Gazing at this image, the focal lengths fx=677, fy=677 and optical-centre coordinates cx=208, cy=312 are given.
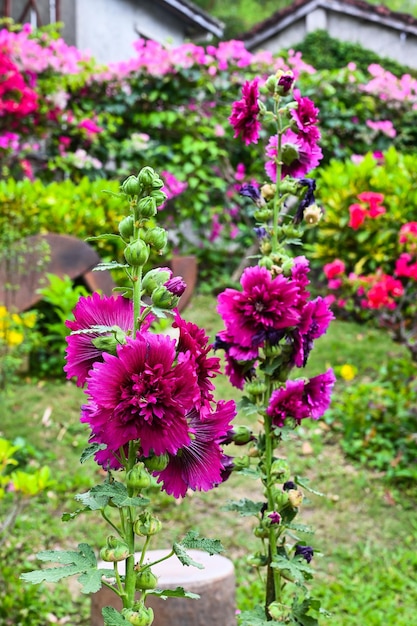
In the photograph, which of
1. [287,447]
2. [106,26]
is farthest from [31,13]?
[287,447]

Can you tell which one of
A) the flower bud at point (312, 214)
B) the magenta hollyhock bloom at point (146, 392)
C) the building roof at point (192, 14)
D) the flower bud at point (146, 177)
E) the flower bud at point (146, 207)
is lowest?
the magenta hollyhock bloom at point (146, 392)

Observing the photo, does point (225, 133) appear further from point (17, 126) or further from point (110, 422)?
point (110, 422)

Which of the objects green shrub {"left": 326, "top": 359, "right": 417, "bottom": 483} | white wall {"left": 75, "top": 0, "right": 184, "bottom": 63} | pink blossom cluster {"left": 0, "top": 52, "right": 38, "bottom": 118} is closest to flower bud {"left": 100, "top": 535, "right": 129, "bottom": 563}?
green shrub {"left": 326, "top": 359, "right": 417, "bottom": 483}

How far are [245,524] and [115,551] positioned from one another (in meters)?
2.40

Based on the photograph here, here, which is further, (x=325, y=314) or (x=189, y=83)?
(x=189, y=83)

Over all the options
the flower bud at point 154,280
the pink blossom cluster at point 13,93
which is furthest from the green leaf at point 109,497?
the pink blossom cluster at point 13,93

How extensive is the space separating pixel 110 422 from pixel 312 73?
22.5ft

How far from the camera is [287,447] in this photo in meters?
3.93

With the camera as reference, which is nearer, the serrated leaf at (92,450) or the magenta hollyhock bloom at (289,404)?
the serrated leaf at (92,450)

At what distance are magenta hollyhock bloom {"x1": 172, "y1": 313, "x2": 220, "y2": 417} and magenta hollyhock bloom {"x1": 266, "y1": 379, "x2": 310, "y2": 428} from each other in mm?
462

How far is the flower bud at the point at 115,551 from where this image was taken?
0.88 meters

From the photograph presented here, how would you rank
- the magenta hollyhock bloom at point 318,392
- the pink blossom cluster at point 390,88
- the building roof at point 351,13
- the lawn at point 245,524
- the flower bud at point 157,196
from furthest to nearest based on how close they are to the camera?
the building roof at point 351,13 < the pink blossom cluster at point 390,88 < the lawn at point 245,524 < the magenta hollyhock bloom at point 318,392 < the flower bud at point 157,196

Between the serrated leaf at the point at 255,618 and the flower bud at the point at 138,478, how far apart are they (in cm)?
59

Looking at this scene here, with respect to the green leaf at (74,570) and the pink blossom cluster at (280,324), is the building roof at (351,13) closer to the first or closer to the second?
the pink blossom cluster at (280,324)
